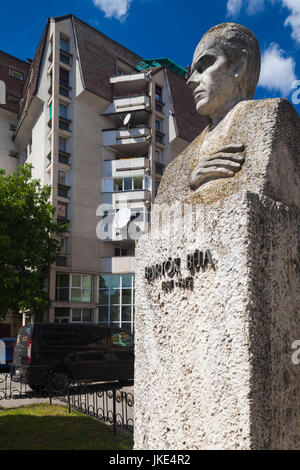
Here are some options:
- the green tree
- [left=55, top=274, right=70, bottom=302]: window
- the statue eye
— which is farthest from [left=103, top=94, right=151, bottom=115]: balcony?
the statue eye

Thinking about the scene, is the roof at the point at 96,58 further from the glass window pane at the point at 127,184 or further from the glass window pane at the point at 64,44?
the glass window pane at the point at 127,184

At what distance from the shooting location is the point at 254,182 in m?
3.30

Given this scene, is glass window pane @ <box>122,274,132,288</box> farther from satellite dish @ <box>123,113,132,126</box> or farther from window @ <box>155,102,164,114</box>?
window @ <box>155,102,164,114</box>

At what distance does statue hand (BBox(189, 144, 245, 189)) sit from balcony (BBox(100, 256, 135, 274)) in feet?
102

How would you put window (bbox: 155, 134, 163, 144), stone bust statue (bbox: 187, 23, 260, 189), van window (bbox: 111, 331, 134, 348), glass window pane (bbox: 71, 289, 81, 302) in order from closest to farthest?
stone bust statue (bbox: 187, 23, 260, 189)
van window (bbox: 111, 331, 134, 348)
glass window pane (bbox: 71, 289, 81, 302)
window (bbox: 155, 134, 163, 144)

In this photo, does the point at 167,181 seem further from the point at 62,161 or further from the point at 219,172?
the point at 62,161

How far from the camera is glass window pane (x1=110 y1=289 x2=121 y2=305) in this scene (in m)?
34.9

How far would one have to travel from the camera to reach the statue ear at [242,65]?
387 cm

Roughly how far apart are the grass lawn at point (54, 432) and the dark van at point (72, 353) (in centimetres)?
338

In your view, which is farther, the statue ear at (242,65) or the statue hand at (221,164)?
the statue ear at (242,65)

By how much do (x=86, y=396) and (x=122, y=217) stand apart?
24.1 meters

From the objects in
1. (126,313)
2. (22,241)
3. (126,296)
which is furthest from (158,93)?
(22,241)

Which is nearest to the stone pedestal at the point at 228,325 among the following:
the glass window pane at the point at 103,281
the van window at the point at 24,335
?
the van window at the point at 24,335

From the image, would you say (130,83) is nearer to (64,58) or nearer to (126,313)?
(64,58)
